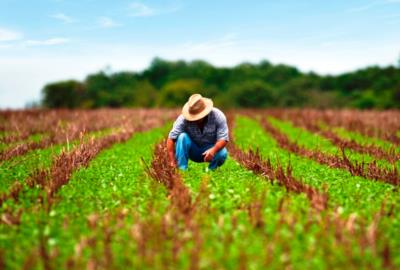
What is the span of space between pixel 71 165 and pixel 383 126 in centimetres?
1524

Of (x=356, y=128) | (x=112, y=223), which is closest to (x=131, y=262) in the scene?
(x=112, y=223)

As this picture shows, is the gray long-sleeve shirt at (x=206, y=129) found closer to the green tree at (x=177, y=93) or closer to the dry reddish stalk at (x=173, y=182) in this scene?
the dry reddish stalk at (x=173, y=182)

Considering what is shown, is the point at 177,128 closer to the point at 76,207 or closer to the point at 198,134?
the point at 198,134

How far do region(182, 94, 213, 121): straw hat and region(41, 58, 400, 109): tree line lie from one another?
180 ft

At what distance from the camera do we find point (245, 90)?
3014 inches

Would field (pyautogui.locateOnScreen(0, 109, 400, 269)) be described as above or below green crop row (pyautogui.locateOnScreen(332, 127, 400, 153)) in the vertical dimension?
above

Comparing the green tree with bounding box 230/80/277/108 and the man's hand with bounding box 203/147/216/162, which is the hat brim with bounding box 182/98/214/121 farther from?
the green tree with bounding box 230/80/277/108

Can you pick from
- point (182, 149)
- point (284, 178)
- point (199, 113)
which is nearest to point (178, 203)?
point (284, 178)

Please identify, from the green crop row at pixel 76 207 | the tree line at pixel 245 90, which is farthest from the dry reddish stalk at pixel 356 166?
the tree line at pixel 245 90

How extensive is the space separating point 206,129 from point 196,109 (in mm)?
549

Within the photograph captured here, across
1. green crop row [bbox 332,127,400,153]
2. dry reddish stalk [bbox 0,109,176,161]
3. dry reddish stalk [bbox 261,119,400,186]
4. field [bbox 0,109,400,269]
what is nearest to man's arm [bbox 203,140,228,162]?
field [bbox 0,109,400,269]

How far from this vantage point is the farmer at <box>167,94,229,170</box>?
8.62m

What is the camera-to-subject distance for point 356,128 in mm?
20984

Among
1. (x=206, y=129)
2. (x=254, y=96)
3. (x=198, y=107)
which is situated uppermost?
(x=198, y=107)
